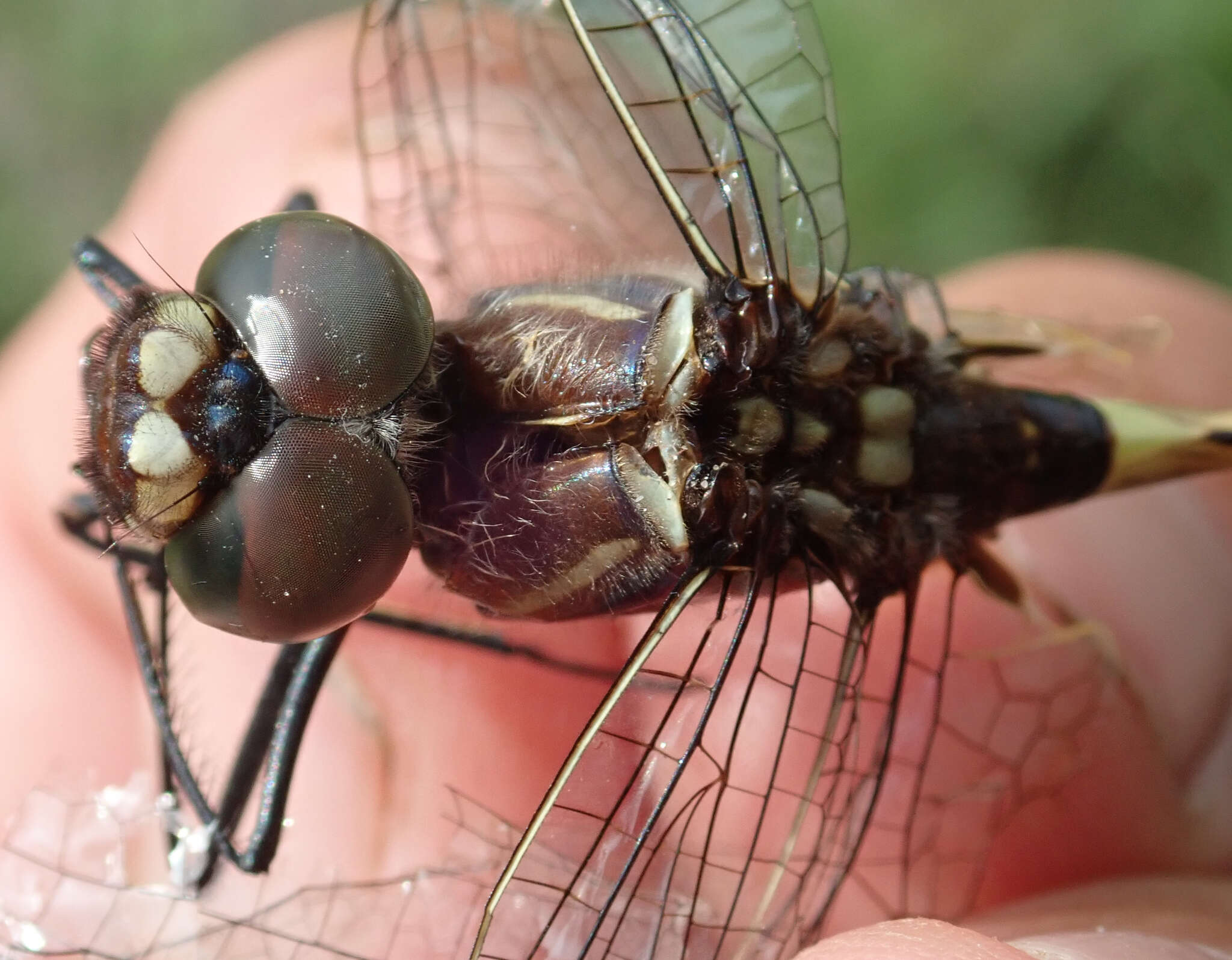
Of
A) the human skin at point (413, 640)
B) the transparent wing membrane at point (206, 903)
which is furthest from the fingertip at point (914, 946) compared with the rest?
the transparent wing membrane at point (206, 903)

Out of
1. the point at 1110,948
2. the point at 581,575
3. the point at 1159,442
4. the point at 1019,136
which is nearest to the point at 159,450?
the point at 581,575

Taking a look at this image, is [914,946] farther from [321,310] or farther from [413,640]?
[413,640]

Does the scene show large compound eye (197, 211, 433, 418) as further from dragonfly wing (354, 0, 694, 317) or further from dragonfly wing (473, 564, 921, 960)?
dragonfly wing (354, 0, 694, 317)

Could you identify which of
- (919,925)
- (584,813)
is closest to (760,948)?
(919,925)

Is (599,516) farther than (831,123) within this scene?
No

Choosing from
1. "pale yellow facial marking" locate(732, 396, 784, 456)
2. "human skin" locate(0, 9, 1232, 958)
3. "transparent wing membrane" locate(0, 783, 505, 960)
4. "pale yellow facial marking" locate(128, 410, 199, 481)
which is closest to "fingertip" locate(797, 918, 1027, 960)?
"human skin" locate(0, 9, 1232, 958)

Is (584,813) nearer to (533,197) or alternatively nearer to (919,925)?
(919,925)
